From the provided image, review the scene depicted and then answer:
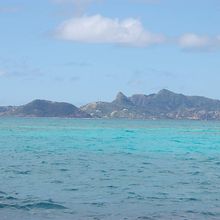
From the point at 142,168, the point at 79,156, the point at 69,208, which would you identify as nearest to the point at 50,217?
the point at 69,208

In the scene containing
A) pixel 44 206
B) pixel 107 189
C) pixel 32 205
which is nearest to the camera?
pixel 44 206

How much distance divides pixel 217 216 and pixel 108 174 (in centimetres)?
1237

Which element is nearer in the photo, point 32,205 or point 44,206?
point 44,206

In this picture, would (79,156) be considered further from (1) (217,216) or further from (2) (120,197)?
(1) (217,216)

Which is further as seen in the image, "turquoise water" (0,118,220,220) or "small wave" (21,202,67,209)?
"small wave" (21,202,67,209)

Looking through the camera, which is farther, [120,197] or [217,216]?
[120,197]

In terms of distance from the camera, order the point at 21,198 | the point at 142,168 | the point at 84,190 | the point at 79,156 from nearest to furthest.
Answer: the point at 21,198 < the point at 84,190 < the point at 142,168 < the point at 79,156

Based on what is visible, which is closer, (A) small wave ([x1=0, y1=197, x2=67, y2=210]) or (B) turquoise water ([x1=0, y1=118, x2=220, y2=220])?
(B) turquoise water ([x1=0, y1=118, x2=220, y2=220])

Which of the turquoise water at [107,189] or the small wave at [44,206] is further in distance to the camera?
the small wave at [44,206]

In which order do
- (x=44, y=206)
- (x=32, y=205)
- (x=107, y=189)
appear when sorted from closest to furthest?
(x=44, y=206)
(x=32, y=205)
(x=107, y=189)

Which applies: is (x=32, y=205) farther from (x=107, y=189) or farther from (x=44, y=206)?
(x=107, y=189)

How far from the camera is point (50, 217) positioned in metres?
19.0

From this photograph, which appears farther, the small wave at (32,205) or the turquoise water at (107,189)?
the small wave at (32,205)

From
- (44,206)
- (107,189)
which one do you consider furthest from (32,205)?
(107,189)
